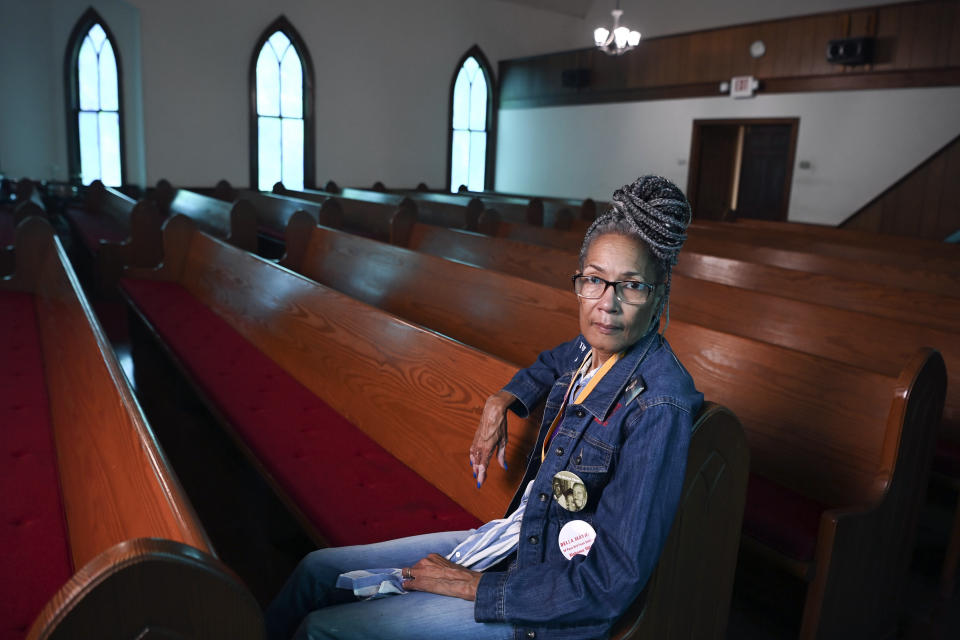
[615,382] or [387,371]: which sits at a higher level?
[615,382]

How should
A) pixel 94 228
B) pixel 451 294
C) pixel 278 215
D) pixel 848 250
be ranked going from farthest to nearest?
pixel 94 228 < pixel 278 215 < pixel 848 250 < pixel 451 294

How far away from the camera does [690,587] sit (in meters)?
1.33

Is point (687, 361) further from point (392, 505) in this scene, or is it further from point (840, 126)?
point (840, 126)

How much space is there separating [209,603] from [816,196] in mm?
8814

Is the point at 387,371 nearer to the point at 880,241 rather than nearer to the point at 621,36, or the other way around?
Result: the point at 880,241

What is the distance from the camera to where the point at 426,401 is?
191 cm

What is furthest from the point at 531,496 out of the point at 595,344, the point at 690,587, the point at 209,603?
the point at 209,603

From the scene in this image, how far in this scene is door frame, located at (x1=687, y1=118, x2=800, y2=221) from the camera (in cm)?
847

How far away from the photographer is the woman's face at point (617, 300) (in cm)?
120

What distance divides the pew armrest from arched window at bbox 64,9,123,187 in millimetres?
10059

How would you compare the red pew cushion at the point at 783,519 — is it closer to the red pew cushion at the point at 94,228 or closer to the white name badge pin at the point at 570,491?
the white name badge pin at the point at 570,491

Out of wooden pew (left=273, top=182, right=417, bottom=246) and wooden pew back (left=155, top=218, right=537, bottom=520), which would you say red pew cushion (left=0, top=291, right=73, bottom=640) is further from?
wooden pew (left=273, top=182, right=417, bottom=246)

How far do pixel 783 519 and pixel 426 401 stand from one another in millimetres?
915

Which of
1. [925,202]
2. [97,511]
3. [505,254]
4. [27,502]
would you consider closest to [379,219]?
[505,254]
